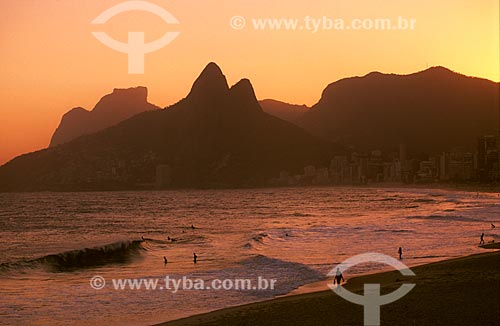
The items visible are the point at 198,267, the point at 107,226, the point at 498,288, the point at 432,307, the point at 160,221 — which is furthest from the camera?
the point at 160,221

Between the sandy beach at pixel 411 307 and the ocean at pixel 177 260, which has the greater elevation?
the sandy beach at pixel 411 307

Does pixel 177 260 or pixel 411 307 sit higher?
pixel 411 307

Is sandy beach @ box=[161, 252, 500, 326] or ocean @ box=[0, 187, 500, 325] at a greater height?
sandy beach @ box=[161, 252, 500, 326]

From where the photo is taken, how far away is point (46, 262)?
166 feet

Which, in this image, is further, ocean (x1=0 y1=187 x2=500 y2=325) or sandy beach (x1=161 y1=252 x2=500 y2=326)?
ocean (x1=0 y1=187 x2=500 y2=325)

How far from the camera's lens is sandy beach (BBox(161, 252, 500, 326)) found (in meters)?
23.1

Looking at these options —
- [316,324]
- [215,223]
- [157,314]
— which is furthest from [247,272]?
[215,223]

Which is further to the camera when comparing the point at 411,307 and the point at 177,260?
the point at 177,260

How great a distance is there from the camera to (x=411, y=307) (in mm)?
24797

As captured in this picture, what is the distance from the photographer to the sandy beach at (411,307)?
2308 cm

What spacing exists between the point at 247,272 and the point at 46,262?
733 inches

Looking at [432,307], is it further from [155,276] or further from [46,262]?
[46,262]

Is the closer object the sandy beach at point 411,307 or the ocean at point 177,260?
the sandy beach at point 411,307

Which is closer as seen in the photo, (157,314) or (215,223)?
(157,314)
